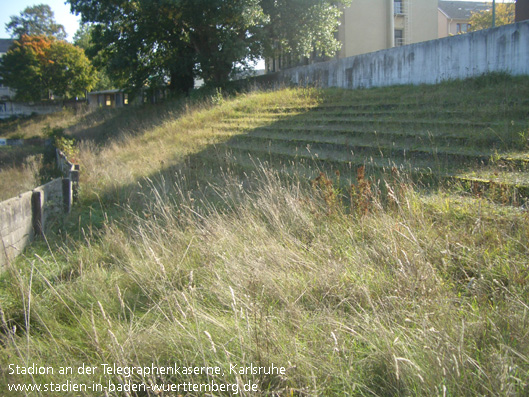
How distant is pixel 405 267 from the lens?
10.9 feet

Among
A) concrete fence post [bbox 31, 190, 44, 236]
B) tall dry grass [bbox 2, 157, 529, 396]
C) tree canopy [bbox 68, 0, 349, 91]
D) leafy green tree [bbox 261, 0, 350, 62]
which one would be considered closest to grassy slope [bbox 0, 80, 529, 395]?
tall dry grass [bbox 2, 157, 529, 396]

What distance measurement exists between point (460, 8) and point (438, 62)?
41.4m

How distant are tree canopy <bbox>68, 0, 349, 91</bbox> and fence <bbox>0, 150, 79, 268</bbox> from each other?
50.5 ft

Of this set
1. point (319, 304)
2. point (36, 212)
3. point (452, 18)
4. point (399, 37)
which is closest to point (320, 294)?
point (319, 304)

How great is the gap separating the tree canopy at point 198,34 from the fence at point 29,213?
50.5 ft

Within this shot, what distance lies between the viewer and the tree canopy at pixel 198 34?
2177 centimetres

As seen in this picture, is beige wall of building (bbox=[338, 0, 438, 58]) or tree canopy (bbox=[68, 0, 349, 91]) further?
beige wall of building (bbox=[338, 0, 438, 58])

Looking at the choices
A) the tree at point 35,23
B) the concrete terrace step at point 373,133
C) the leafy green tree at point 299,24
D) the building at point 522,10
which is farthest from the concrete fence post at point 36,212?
the tree at point 35,23

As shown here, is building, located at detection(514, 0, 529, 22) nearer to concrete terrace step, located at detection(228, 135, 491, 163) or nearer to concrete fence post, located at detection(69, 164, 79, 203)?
concrete terrace step, located at detection(228, 135, 491, 163)

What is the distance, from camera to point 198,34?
23.9 meters

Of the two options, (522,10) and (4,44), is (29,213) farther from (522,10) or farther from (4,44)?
(4,44)

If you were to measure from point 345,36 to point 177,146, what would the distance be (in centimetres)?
1819

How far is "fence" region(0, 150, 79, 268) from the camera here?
527 centimetres

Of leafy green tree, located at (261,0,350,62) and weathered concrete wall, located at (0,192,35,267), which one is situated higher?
leafy green tree, located at (261,0,350,62)
